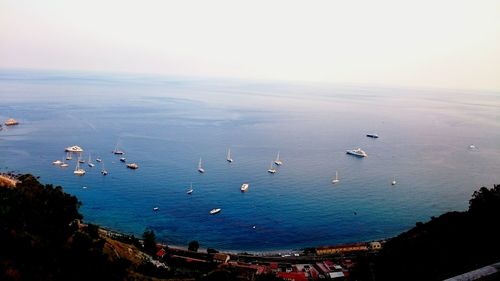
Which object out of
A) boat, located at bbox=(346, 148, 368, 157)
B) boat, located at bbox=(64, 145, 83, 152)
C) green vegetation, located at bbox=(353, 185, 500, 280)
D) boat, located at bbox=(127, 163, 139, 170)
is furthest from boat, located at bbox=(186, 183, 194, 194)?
boat, located at bbox=(346, 148, 368, 157)

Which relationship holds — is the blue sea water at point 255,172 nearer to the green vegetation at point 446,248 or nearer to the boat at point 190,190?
the boat at point 190,190

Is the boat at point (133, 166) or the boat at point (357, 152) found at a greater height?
the boat at point (357, 152)

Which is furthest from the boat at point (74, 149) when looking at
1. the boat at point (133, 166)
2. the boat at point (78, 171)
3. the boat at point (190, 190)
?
the boat at point (190, 190)

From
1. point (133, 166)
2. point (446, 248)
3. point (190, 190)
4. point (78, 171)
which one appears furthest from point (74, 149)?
point (446, 248)

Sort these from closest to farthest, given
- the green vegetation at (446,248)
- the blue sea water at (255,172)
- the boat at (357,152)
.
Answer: the green vegetation at (446,248)
the blue sea water at (255,172)
the boat at (357,152)

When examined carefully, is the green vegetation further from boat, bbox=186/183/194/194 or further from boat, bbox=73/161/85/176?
boat, bbox=73/161/85/176
